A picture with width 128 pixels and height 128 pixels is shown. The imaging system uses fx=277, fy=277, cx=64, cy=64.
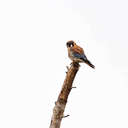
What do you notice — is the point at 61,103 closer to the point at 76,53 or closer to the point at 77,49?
the point at 76,53

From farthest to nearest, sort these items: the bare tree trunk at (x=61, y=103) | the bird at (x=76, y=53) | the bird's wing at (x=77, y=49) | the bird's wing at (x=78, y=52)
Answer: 1. the bird's wing at (x=77, y=49)
2. the bird's wing at (x=78, y=52)
3. the bird at (x=76, y=53)
4. the bare tree trunk at (x=61, y=103)

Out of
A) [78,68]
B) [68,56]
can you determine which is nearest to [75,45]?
[68,56]

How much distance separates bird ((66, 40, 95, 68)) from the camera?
1206 centimetres

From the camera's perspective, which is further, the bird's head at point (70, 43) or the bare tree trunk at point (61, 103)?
the bird's head at point (70, 43)

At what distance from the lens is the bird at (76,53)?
475 inches

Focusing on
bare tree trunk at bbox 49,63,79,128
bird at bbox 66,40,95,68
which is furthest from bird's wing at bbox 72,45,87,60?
bare tree trunk at bbox 49,63,79,128

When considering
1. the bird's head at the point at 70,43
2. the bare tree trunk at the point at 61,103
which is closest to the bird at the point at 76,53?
the bird's head at the point at 70,43

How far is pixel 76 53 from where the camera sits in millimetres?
12523

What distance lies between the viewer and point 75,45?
1330cm

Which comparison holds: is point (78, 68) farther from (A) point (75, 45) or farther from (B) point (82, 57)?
(A) point (75, 45)

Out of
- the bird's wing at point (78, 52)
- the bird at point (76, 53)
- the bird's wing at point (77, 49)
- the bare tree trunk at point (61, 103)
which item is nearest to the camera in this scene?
the bare tree trunk at point (61, 103)

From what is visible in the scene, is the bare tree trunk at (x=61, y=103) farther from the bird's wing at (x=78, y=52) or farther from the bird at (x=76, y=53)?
the bird's wing at (x=78, y=52)

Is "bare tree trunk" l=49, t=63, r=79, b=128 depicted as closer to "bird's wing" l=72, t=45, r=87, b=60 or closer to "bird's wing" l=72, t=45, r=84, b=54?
"bird's wing" l=72, t=45, r=87, b=60

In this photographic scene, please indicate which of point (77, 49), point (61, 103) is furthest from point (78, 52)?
point (61, 103)
